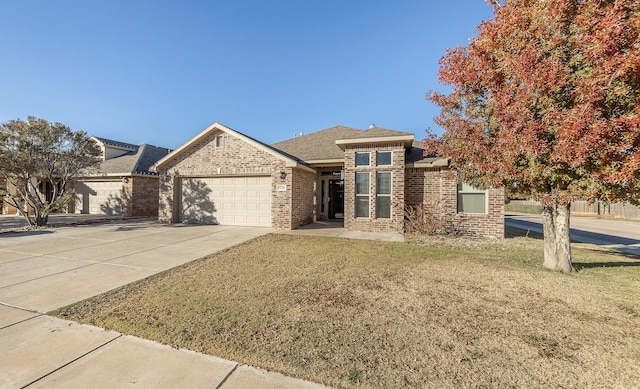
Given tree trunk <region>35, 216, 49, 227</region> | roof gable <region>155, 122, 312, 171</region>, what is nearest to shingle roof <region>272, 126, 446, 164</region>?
roof gable <region>155, 122, 312, 171</region>

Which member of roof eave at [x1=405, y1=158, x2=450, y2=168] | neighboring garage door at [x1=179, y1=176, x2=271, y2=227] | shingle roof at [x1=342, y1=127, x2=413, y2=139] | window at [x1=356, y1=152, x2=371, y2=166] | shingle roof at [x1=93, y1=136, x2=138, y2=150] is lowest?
neighboring garage door at [x1=179, y1=176, x2=271, y2=227]

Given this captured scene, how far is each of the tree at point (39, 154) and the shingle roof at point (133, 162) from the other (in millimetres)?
2885

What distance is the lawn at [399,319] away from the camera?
2.52m

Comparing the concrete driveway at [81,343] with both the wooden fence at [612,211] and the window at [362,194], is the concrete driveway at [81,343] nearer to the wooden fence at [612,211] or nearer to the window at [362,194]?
the window at [362,194]

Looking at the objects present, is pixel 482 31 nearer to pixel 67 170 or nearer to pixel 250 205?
pixel 250 205

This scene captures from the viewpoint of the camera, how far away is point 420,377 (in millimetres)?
2404

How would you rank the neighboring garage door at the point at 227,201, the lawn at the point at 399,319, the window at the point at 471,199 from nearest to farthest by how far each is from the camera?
the lawn at the point at 399,319
the window at the point at 471,199
the neighboring garage door at the point at 227,201

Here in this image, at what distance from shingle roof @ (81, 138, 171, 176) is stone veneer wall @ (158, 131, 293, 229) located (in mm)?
2395

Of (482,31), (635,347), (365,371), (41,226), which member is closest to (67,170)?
(41,226)

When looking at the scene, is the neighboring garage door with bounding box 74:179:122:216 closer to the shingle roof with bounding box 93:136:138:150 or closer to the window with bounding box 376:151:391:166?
the shingle roof with bounding box 93:136:138:150

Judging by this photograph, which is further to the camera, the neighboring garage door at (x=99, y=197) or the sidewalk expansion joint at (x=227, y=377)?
the neighboring garage door at (x=99, y=197)

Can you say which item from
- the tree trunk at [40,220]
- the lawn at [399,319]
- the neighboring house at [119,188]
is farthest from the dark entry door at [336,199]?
the tree trunk at [40,220]

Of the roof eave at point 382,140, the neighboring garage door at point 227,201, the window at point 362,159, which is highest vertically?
the roof eave at point 382,140

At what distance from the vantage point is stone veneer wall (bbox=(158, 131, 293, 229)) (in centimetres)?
1153
